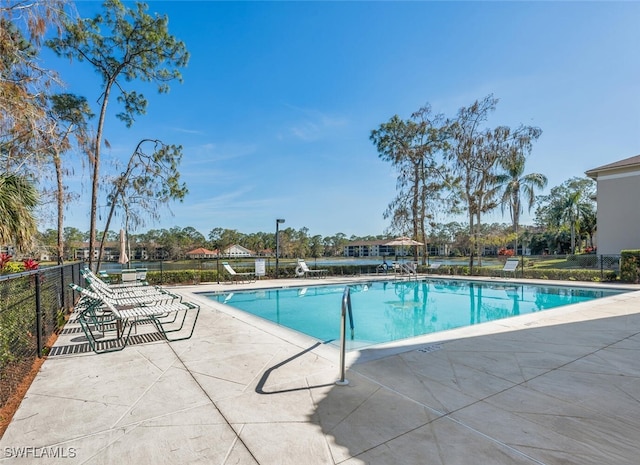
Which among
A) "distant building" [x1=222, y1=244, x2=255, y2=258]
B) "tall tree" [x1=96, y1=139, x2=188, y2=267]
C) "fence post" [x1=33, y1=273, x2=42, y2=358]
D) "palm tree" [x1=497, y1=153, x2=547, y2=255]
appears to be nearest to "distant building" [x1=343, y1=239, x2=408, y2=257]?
"distant building" [x1=222, y1=244, x2=255, y2=258]

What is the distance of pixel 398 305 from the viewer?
959 cm

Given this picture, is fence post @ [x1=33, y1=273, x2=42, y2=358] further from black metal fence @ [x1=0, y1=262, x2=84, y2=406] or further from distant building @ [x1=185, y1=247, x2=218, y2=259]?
distant building @ [x1=185, y1=247, x2=218, y2=259]

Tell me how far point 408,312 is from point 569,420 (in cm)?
632

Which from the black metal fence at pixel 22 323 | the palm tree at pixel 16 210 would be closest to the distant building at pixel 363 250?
the palm tree at pixel 16 210

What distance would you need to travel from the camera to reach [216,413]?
8.02ft

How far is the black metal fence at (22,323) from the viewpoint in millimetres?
2855

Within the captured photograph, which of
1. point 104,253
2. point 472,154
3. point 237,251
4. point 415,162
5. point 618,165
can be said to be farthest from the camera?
point 237,251

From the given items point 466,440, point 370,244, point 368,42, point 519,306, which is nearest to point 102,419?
point 466,440

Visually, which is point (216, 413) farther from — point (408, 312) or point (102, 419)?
point (408, 312)

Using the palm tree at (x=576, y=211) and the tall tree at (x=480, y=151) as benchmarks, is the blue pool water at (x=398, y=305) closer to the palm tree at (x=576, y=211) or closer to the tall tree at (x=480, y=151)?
the tall tree at (x=480, y=151)

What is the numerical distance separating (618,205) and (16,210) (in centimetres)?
2357

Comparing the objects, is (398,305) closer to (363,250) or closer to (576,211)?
(576,211)

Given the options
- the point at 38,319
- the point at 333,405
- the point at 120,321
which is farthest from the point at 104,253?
the point at 333,405

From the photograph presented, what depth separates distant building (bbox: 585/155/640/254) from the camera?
16.5m
